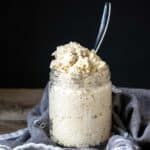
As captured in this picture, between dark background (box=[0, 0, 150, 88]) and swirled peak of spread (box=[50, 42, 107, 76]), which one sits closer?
swirled peak of spread (box=[50, 42, 107, 76])

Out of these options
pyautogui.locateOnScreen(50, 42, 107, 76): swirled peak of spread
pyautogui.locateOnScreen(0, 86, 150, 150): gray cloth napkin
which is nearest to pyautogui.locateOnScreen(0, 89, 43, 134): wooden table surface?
pyautogui.locateOnScreen(0, 86, 150, 150): gray cloth napkin

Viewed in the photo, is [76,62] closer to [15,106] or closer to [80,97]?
[80,97]

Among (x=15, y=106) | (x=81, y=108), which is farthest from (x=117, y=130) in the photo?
(x=15, y=106)

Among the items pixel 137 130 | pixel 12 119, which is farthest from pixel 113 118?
pixel 12 119

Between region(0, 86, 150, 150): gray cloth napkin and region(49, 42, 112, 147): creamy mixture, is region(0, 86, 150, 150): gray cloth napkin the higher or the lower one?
the lower one

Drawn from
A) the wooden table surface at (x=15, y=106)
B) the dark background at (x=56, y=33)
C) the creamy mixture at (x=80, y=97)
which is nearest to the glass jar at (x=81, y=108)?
the creamy mixture at (x=80, y=97)

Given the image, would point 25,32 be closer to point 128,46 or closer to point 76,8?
point 76,8

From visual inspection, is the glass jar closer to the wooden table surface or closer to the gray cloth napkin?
the gray cloth napkin
